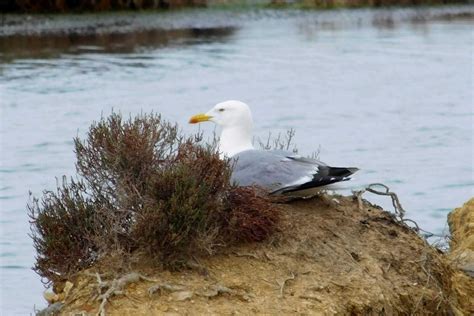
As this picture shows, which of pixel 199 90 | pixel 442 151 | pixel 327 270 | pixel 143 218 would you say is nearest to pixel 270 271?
pixel 327 270

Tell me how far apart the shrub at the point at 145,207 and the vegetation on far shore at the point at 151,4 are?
74.8 feet

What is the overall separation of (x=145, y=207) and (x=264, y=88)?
46.2 feet

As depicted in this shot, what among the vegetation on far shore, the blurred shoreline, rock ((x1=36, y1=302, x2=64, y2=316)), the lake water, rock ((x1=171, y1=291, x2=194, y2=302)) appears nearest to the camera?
rock ((x1=171, y1=291, x2=194, y2=302))

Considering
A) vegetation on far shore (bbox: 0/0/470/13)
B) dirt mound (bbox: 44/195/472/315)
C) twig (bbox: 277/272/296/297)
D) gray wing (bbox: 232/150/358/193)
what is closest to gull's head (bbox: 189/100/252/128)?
gray wing (bbox: 232/150/358/193)

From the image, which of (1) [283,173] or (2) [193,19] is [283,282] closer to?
(1) [283,173]

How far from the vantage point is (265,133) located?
52.0ft

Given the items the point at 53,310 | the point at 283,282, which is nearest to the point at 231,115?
the point at 283,282

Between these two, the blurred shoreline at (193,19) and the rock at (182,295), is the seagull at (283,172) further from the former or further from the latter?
the blurred shoreline at (193,19)

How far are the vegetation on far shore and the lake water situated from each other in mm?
742

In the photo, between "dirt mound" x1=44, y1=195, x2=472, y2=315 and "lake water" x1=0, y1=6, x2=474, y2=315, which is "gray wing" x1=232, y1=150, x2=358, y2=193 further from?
"lake water" x1=0, y1=6, x2=474, y2=315

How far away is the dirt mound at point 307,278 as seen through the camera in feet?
20.5

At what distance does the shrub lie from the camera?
21.1ft

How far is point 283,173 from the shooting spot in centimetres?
730

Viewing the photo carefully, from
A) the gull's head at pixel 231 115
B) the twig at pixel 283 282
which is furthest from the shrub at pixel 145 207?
the gull's head at pixel 231 115
